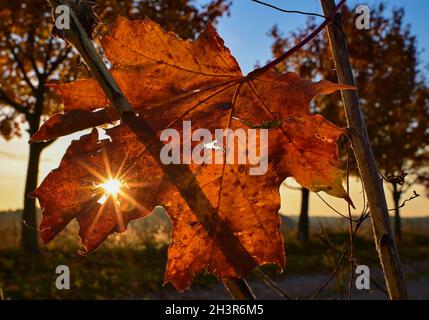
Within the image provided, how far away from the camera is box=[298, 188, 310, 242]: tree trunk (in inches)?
575

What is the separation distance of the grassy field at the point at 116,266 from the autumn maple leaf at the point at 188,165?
595 centimetres

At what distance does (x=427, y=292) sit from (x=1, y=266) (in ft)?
26.6

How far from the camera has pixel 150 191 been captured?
69 cm

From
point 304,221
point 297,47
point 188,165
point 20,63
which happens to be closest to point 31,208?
point 20,63

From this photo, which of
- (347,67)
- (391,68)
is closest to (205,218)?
(347,67)

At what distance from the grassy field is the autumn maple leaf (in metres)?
5.95

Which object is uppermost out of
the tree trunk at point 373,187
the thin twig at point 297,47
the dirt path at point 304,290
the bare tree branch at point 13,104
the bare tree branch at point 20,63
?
the bare tree branch at point 20,63

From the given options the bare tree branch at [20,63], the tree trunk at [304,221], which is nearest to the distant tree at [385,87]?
the tree trunk at [304,221]

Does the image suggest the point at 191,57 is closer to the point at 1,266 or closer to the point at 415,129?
the point at 1,266

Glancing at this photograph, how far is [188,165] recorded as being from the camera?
2.31ft

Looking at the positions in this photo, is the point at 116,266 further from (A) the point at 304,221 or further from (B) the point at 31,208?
(A) the point at 304,221

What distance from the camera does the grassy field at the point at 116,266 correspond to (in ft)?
26.4

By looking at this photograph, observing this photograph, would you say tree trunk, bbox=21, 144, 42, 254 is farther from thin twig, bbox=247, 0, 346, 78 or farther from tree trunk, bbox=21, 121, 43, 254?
thin twig, bbox=247, 0, 346, 78

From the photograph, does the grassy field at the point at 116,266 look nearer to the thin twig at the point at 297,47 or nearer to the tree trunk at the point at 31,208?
the tree trunk at the point at 31,208
